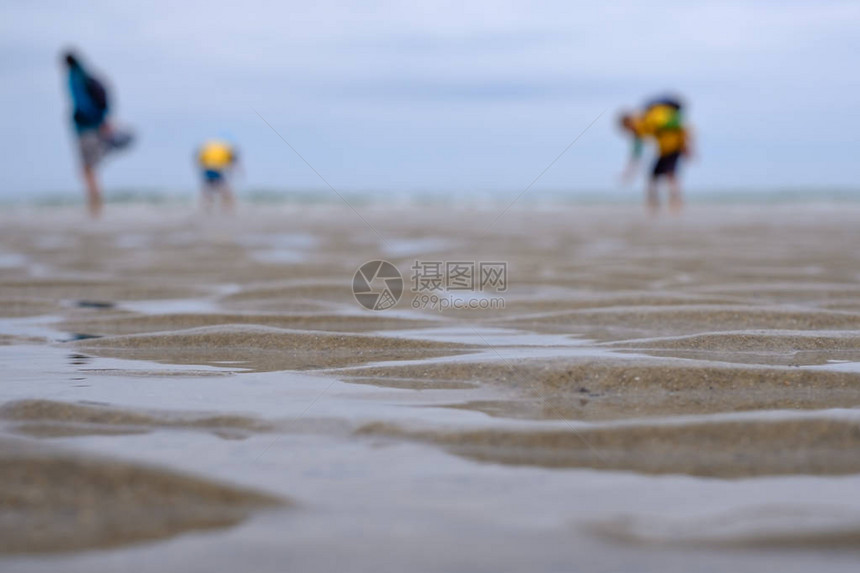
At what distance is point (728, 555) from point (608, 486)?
238mm

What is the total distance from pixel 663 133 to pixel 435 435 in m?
11.0

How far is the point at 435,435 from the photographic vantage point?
58.1 inches

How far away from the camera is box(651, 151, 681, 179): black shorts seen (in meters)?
11.9

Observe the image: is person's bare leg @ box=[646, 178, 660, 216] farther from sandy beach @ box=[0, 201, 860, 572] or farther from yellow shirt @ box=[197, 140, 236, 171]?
sandy beach @ box=[0, 201, 860, 572]

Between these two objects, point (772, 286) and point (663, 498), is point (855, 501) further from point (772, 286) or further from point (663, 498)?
point (772, 286)

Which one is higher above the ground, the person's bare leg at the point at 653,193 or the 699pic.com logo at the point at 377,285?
the person's bare leg at the point at 653,193

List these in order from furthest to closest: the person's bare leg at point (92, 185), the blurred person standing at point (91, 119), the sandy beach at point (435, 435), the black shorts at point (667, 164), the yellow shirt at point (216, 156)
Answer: the yellow shirt at point (216, 156), the black shorts at point (667, 164), the person's bare leg at point (92, 185), the blurred person standing at point (91, 119), the sandy beach at point (435, 435)

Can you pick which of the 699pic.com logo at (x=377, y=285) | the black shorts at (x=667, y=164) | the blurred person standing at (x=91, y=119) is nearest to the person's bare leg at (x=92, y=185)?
the blurred person standing at (x=91, y=119)

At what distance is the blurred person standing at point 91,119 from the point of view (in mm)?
9211
